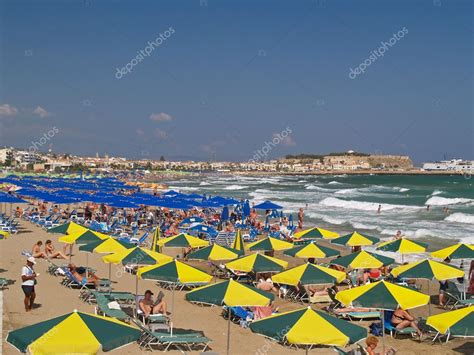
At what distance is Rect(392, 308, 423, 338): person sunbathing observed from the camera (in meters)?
9.35

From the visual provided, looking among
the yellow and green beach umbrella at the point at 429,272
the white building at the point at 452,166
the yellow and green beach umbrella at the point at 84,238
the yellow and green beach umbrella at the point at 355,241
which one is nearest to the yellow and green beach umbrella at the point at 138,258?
the yellow and green beach umbrella at the point at 84,238

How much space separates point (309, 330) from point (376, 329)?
3827mm

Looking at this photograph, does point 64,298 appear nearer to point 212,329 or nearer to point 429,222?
point 212,329

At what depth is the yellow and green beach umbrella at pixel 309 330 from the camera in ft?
19.8

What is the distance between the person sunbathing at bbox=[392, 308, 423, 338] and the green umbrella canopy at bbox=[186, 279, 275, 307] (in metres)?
2.93

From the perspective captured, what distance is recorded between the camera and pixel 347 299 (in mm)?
8312

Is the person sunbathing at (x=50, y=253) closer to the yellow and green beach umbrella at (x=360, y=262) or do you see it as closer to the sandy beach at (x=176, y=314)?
the sandy beach at (x=176, y=314)

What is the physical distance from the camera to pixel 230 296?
750 centimetres

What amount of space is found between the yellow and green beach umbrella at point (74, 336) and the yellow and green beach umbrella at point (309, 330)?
5.32 ft

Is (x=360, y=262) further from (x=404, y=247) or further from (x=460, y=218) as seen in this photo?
(x=460, y=218)

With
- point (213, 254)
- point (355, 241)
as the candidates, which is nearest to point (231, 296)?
point (213, 254)

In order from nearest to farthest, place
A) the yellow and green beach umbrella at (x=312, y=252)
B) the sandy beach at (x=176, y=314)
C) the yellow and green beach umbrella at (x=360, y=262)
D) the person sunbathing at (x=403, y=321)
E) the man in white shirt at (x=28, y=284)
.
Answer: the sandy beach at (x=176, y=314) → the person sunbathing at (x=403, y=321) → the man in white shirt at (x=28, y=284) → the yellow and green beach umbrella at (x=360, y=262) → the yellow and green beach umbrella at (x=312, y=252)

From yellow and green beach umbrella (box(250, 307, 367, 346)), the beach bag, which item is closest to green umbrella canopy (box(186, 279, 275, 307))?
yellow and green beach umbrella (box(250, 307, 367, 346))

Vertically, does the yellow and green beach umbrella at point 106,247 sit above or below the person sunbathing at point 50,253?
above
